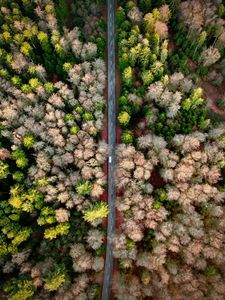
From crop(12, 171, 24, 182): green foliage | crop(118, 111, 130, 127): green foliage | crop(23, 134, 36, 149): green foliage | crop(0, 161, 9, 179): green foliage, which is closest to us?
crop(0, 161, 9, 179): green foliage

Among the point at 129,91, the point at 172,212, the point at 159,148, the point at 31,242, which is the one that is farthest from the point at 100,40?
the point at 31,242

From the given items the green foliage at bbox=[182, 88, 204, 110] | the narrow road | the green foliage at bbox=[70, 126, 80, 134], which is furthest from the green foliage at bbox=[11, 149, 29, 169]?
the green foliage at bbox=[182, 88, 204, 110]

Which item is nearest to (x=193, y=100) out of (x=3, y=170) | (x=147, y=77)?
(x=147, y=77)

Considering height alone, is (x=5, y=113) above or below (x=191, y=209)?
above

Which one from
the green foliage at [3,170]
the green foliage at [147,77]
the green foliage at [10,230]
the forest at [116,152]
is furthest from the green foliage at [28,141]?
the green foliage at [147,77]

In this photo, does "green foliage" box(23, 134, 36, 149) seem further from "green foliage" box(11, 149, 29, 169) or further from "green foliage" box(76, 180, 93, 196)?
"green foliage" box(76, 180, 93, 196)

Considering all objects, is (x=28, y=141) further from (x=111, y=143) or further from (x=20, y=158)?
(x=111, y=143)

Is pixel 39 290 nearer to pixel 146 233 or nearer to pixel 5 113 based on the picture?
pixel 146 233
